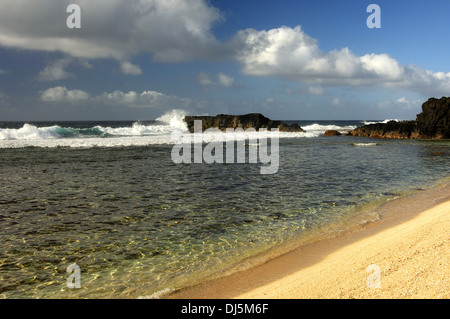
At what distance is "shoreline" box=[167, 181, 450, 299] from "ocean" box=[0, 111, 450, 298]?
0.41 metres

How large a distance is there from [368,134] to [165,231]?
59.0 metres

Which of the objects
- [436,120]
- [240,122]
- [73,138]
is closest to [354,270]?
[73,138]

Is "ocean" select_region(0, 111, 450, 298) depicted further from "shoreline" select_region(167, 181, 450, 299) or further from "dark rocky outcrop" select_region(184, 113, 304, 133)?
"dark rocky outcrop" select_region(184, 113, 304, 133)

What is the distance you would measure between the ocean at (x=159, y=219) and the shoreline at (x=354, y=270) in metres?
0.41

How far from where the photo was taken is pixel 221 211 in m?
9.78

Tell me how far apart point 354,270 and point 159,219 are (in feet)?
18.0

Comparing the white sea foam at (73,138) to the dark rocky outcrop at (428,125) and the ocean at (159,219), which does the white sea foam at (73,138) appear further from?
the dark rocky outcrop at (428,125)

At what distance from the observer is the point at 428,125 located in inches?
1984

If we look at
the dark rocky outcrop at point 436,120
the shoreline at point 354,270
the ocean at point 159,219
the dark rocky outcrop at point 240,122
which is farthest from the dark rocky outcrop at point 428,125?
the shoreline at point 354,270

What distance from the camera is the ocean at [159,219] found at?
576 cm

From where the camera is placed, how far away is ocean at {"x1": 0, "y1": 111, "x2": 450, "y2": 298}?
18.9 feet
